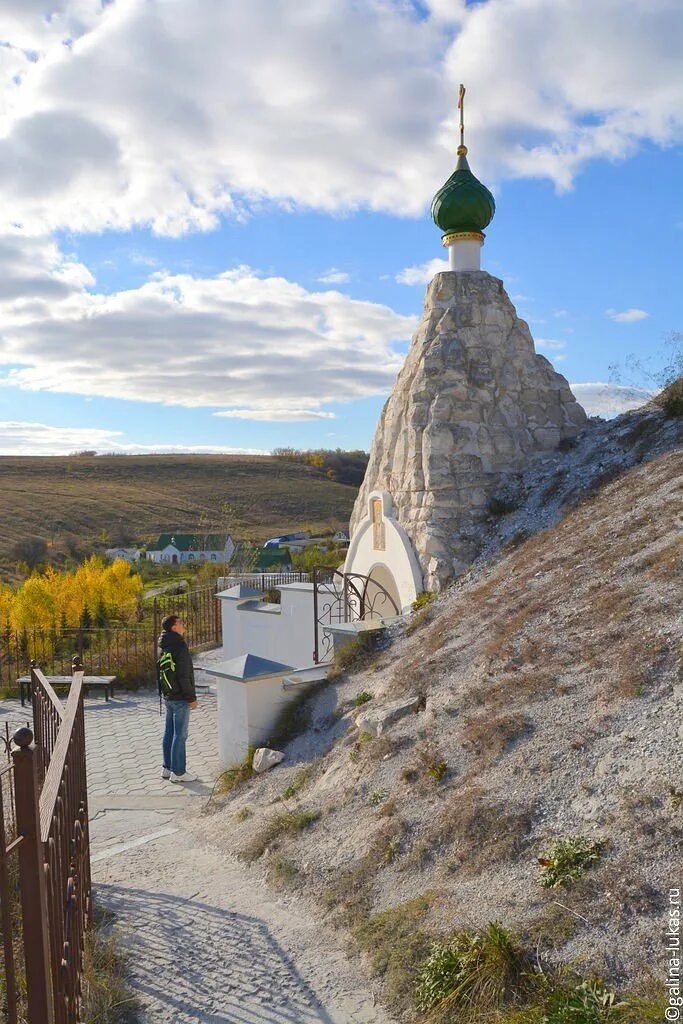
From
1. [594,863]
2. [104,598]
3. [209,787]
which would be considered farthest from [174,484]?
[594,863]

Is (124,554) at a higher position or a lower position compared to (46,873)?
higher

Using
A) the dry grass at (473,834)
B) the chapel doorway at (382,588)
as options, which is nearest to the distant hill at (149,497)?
the chapel doorway at (382,588)

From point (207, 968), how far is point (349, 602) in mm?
7079

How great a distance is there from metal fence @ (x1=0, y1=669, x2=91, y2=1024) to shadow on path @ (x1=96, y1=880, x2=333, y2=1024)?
0.39m

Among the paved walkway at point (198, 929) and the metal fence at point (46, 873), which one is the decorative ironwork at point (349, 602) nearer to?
the paved walkway at point (198, 929)

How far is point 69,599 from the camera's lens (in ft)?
57.8

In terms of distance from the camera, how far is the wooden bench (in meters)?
11.2

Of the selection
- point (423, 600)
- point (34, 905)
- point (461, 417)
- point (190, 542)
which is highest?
point (461, 417)

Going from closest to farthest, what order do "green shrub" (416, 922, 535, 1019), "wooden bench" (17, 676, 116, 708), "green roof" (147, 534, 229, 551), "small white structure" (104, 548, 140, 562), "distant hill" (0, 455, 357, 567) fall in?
"green shrub" (416, 922, 535, 1019) < "wooden bench" (17, 676, 116, 708) < "green roof" (147, 534, 229, 551) < "small white structure" (104, 548, 140, 562) < "distant hill" (0, 455, 357, 567)

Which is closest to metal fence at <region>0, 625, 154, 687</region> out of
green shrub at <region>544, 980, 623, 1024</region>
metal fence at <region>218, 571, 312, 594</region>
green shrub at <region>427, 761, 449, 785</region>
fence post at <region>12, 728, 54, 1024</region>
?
metal fence at <region>218, 571, 312, 594</region>

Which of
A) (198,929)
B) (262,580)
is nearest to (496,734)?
(198,929)

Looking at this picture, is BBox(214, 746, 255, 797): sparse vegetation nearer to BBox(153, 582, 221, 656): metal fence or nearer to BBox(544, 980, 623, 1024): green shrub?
BBox(544, 980, 623, 1024): green shrub

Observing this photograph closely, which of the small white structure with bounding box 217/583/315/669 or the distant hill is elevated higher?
the distant hill

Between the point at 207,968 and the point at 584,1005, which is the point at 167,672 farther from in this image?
the point at 584,1005
